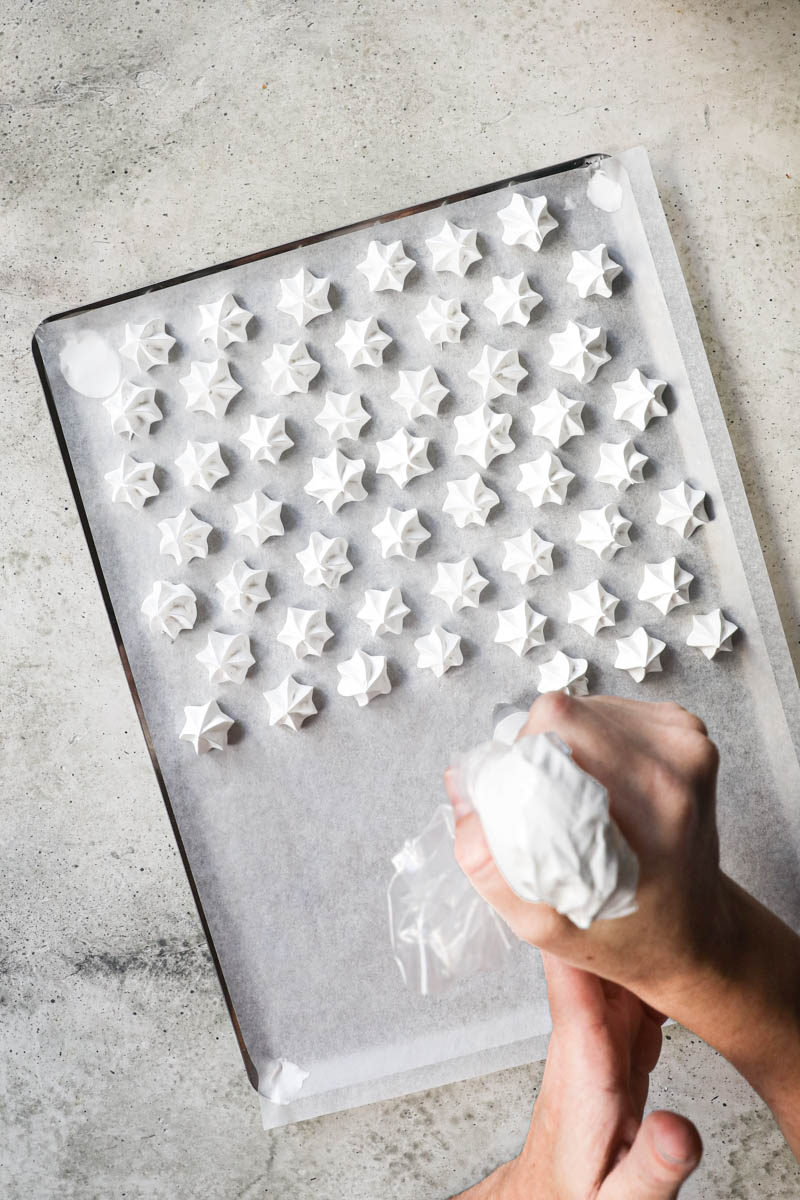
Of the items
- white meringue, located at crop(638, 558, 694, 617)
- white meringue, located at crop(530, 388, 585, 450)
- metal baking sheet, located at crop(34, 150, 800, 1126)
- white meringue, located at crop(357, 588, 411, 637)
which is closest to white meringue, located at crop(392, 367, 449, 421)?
metal baking sheet, located at crop(34, 150, 800, 1126)

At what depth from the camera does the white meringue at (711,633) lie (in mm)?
959

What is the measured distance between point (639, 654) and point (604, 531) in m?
0.15

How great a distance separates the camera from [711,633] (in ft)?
3.15

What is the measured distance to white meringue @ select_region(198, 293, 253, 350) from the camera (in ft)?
3.18

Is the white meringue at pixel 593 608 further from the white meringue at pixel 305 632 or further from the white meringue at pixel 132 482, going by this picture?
the white meringue at pixel 132 482

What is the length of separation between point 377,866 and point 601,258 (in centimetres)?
78

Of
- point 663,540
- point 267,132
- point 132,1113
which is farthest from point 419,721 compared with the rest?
point 267,132

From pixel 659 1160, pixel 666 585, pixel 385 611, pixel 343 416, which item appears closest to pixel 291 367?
pixel 343 416

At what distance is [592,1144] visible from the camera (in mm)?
670

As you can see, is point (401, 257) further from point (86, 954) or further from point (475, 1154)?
point (475, 1154)

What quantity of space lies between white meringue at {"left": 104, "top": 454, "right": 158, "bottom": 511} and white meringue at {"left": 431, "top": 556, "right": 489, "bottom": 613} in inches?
14.5

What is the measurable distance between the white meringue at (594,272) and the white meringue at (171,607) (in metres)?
0.60

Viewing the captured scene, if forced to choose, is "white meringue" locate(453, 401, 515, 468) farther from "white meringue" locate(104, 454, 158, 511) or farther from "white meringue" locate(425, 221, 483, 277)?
"white meringue" locate(104, 454, 158, 511)

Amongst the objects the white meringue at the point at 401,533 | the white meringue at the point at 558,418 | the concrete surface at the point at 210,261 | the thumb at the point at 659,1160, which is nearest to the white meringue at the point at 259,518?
the white meringue at the point at 401,533
